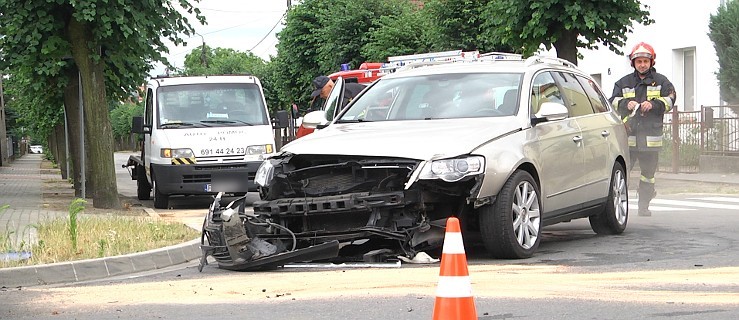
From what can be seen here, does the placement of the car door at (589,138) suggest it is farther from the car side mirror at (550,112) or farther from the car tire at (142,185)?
the car tire at (142,185)

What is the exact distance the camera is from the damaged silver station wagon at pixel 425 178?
869 centimetres

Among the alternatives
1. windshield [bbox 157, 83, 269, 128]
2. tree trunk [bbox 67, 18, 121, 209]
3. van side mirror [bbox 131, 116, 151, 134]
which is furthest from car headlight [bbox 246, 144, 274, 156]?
tree trunk [bbox 67, 18, 121, 209]

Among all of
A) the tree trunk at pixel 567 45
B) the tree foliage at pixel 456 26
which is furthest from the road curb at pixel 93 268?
the tree foliage at pixel 456 26

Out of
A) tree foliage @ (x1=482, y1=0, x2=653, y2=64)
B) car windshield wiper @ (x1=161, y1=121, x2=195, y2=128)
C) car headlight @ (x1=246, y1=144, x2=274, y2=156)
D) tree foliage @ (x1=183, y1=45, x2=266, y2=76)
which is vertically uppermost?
tree foliage @ (x1=183, y1=45, x2=266, y2=76)

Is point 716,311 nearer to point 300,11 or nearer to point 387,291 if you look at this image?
point 387,291

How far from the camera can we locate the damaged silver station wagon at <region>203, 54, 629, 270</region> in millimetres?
8688

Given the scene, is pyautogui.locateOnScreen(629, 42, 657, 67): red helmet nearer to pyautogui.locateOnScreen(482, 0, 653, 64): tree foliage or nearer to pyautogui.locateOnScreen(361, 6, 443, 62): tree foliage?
pyautogui.locateOnScreen(482, 0, 653, 64): tree foliage

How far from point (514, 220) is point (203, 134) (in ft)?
31.9

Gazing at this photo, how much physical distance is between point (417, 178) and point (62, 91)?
14.3 metres

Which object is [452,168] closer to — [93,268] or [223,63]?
[93,268]

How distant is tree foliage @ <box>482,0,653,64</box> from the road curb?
11.1 metres

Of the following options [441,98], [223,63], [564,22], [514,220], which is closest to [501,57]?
[441,98]

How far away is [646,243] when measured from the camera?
409 inches

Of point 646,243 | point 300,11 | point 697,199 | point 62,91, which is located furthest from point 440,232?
point 300,11
